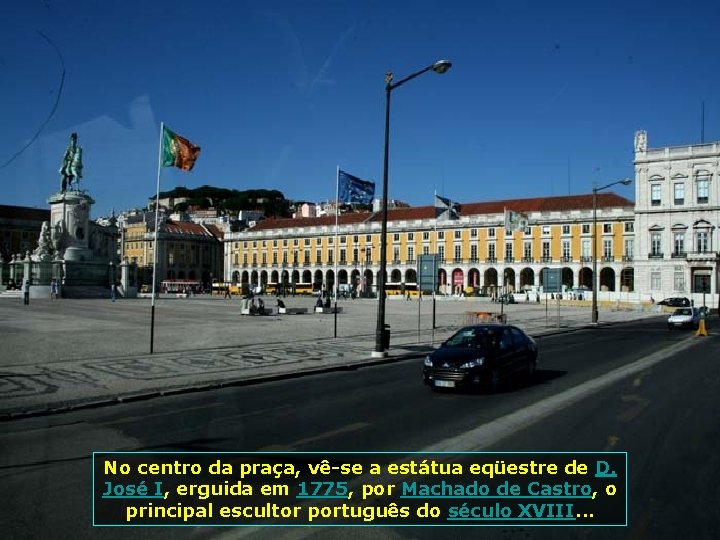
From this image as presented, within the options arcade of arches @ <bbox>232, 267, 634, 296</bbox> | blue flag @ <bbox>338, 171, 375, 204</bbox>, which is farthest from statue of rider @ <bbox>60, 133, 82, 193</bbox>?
blue flag @ <bbox>338, 171, 375, 204</bbox>

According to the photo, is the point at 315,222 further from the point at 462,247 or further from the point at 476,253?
the point at 476,253

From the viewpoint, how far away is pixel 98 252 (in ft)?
231

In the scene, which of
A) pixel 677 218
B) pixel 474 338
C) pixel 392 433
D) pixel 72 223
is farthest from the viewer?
pixel 677 218

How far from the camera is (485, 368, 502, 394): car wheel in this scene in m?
12.7

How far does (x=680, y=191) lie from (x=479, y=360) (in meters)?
83.1

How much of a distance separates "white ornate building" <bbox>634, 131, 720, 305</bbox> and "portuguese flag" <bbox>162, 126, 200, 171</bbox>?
247 feet

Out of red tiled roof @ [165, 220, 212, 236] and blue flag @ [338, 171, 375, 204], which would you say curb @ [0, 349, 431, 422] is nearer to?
blue flag @ [338, 171, 375, 204]

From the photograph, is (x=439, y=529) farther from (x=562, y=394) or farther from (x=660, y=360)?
(x=660, y=360)

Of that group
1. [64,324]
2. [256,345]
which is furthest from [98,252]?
[256,345]

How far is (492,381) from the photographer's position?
12.7 meters

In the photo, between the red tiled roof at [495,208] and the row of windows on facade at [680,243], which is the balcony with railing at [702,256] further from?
the red tiled roof at [495,208]

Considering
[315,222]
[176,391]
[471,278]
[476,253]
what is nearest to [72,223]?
[176,391]

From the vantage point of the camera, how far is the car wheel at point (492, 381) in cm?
1265

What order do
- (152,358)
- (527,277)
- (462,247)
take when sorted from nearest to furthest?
(152,358) → (527,277) → (462,247)
